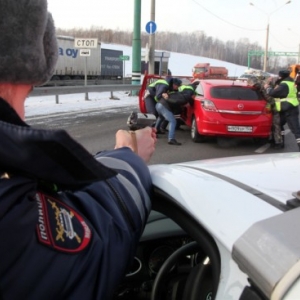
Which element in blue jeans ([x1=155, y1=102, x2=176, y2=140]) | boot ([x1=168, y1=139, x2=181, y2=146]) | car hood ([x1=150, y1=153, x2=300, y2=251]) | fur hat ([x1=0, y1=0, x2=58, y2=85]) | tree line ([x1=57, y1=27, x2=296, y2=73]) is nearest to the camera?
fur hat ([x1=0, y1=0, x2=58, y2=85])

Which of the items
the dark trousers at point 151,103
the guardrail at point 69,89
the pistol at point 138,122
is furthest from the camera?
the guardrail at point 69,89

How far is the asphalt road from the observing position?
847 centimetres

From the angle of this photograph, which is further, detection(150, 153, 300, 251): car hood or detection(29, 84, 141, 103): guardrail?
detection(29, 84, 141, 103): guardrail

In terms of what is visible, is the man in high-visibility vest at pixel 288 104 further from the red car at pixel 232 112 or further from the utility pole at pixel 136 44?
the utility pole at pixel 136 44

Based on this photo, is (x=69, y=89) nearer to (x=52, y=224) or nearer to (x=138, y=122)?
(x=138, y=122)

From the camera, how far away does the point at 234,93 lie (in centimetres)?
944

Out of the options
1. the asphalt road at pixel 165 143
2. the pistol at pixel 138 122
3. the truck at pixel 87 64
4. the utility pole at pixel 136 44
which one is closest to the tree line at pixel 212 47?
the truck at pixel 87 64

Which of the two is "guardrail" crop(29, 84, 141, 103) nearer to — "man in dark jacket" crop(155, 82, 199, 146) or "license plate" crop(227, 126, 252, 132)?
"man in dark jacket" crop(155, 82, 199, 146)

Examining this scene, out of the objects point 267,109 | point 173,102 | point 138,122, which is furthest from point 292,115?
point 138,122

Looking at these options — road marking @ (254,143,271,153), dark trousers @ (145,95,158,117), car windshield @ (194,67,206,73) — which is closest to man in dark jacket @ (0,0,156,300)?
road marking @ (254,143,271,153)

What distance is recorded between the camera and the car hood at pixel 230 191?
1.25 metres

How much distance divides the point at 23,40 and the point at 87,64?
42100 millimetres

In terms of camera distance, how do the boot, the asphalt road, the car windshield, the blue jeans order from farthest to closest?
the car windshield
the blue jeans
the boot
the asphalt road

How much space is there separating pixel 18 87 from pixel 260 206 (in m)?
0.78
